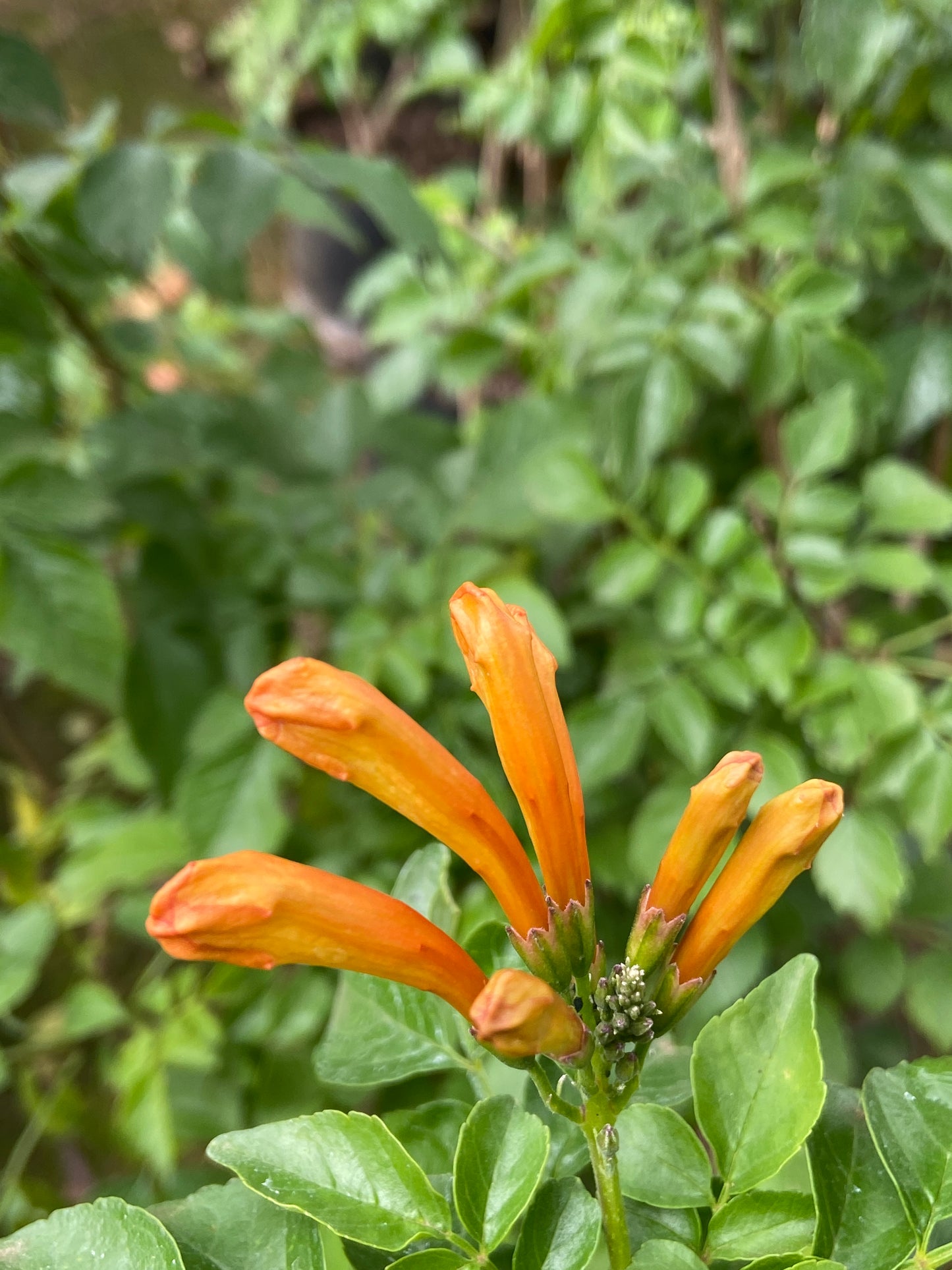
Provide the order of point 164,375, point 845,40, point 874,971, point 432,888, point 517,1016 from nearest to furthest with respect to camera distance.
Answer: point 517,1016
point 432,888
point 845,40
point 874,971
point 164,375

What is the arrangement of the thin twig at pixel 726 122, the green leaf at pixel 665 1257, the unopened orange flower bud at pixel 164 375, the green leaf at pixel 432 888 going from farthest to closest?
the unopened orange flower bud at pixel 164 375 → the thin twig at pixel 726 122 → the green leaf at pixel 432 888 → the green leaf at pixel 665 1257

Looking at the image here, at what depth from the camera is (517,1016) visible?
0.70ft

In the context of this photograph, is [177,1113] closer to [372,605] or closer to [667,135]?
[372,605]

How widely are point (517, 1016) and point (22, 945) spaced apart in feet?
1.85

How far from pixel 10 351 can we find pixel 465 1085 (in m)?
0.61

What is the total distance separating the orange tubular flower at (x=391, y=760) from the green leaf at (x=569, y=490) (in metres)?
0.33

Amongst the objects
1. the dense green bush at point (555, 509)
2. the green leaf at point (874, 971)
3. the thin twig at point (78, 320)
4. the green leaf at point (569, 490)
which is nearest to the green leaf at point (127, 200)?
the dense green bush at point (555, 509)

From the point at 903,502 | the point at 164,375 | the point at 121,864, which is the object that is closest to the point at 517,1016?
the point at 903,502

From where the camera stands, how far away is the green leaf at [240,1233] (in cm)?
23

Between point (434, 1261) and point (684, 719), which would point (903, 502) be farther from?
point (434, 1261)

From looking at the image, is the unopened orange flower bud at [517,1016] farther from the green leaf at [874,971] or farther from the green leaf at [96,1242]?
the green leaf at [874,971]

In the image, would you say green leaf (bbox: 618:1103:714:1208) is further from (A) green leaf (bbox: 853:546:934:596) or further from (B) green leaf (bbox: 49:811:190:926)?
(B) green leaf (bbox: 49:811:190:926)

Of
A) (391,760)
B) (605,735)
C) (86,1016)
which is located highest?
(391,760)

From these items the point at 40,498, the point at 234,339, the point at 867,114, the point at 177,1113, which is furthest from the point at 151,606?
the point at 234,339
